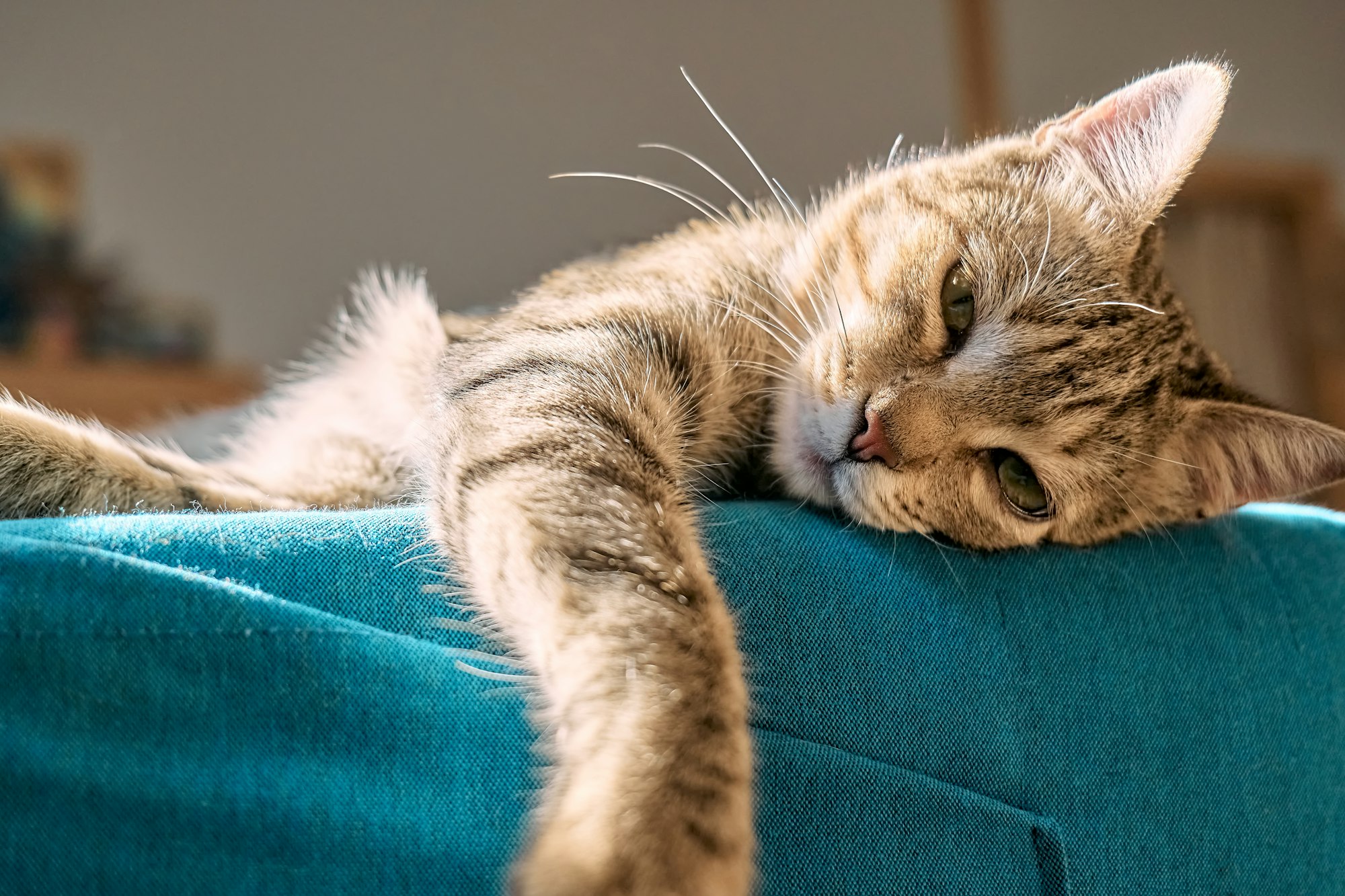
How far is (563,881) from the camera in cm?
55

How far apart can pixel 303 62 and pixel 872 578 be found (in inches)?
151

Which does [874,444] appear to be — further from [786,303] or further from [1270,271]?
[1270,271]

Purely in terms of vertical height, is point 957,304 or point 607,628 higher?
point 957,304

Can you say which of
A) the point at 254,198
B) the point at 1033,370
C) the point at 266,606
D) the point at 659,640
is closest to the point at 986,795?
the point at 659,640

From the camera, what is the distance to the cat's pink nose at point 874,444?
951mm

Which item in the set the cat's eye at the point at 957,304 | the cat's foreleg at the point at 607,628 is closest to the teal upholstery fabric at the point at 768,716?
the cat's foreleg at the point at 607,628

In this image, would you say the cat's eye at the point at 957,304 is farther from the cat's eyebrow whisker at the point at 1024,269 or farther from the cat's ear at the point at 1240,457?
the cat's ear at the point at 1240,457

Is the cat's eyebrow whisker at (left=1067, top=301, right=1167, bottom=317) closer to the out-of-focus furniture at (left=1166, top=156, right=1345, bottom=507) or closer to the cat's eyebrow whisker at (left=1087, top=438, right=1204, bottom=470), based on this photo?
the cat's eyebrow whisker at (left=1087, top=438, right=1204, bottom=470)

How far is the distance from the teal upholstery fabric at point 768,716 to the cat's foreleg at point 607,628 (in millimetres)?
40

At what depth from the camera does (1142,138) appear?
42.6 inches

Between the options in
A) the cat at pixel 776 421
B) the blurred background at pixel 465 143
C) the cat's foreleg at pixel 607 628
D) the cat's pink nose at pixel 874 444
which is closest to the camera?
the cat's foreleg at pixel 607 628

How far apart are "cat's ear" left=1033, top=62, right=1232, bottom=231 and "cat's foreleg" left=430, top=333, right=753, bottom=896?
66 cm

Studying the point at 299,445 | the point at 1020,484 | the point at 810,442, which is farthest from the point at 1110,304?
the point at 299,445

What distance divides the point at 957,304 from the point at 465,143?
337cm
